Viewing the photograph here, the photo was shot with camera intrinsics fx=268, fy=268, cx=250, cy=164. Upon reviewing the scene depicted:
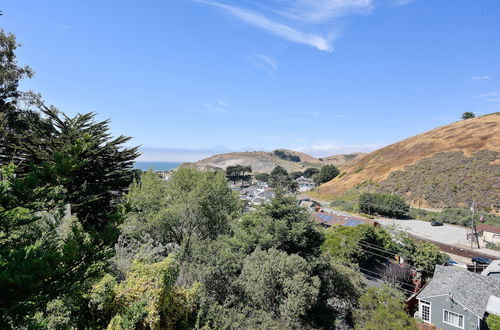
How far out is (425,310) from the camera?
1599 cm

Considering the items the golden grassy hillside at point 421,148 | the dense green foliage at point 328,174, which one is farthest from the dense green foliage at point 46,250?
the dense green foliage at point 328,174

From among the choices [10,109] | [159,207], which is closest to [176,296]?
[159,207]

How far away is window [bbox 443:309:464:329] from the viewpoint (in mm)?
14516

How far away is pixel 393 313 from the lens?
10414mm

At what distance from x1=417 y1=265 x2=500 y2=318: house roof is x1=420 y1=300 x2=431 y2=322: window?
1.56 ft

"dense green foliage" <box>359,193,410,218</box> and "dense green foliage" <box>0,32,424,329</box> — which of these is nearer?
"dense green foliage" <box>0,32,424,329</box>

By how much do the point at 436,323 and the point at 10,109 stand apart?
31402 mm

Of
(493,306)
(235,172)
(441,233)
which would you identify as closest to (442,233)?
(441,233)

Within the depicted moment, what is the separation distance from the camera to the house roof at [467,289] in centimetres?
1443

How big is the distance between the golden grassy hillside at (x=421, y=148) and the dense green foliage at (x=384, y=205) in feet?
62.9

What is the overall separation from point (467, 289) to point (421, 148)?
68687 millimetres

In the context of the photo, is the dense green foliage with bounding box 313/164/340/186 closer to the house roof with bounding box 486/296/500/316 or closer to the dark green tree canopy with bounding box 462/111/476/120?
the dark green tree canopy with bounding box 462/111/476/120

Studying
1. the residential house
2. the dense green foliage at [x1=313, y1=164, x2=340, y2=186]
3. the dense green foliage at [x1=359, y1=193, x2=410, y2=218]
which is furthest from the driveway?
the dense green foliage at [x1=313, y1=164, x2=340, y2=186]

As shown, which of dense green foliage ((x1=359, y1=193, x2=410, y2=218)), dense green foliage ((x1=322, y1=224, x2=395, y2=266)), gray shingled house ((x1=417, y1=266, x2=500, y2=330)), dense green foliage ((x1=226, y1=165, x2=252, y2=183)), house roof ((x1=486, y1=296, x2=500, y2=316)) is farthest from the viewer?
dense green foliage ((x1=226, y1=165, x2=252, y2=183))
